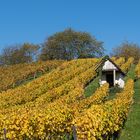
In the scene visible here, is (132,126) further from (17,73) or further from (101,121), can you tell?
(17,73)

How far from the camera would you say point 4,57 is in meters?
122

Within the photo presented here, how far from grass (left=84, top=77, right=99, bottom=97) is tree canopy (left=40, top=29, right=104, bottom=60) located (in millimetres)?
56340

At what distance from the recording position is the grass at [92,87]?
152 ft

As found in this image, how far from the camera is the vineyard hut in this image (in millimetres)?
52250

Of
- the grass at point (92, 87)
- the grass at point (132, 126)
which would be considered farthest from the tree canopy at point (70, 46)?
the grass at point (132, 126)

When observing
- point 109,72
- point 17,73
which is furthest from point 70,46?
point 109,72

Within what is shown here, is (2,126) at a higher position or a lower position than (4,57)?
lower

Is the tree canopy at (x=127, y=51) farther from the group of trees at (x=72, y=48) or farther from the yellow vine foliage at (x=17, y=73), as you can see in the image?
the yellow vine foliage at (x=17, y=73)

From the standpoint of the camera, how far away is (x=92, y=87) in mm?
50281

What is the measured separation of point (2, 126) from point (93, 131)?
4.44 metres

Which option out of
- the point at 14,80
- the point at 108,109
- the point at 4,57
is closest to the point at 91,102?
the point at 108,109

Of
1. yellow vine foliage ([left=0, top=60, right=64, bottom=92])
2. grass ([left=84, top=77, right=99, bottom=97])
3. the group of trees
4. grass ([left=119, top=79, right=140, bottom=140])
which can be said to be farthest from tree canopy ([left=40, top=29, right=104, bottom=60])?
grass ([left=119, top=79, right=140, bottom=140])

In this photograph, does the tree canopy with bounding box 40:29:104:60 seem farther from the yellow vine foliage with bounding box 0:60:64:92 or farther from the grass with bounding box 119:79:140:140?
the grass with bounding box 119:79:140:140

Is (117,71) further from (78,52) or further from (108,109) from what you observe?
(78,52)
